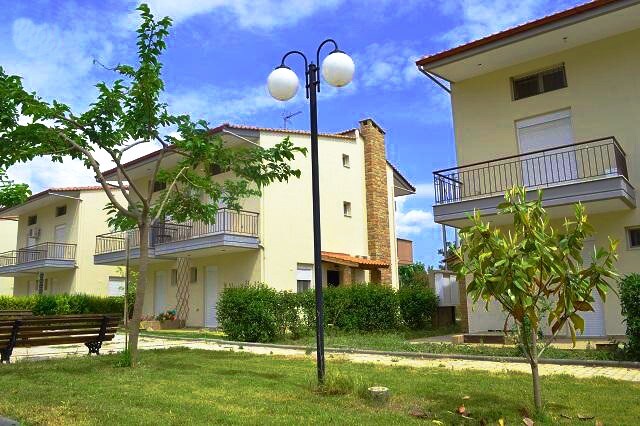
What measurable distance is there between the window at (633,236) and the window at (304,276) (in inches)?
474

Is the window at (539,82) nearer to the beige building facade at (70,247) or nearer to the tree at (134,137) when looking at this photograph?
the tree at (134,137)

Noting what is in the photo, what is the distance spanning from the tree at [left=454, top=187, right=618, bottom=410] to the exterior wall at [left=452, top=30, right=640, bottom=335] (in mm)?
8576

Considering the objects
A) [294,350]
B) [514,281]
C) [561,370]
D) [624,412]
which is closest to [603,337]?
[561,370]

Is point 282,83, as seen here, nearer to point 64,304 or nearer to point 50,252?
point 64,304

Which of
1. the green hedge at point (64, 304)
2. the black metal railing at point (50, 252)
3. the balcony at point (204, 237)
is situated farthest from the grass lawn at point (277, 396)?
the black metal railing at point (50, 252)

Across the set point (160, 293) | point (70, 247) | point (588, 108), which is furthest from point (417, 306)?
point (70, 247)

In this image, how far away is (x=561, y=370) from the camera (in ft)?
28.1

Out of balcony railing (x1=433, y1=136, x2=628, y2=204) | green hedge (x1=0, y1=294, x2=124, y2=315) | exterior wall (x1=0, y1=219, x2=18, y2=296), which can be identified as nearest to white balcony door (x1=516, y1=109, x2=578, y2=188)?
balcony railing (x1=433, y1=136, x2=628, y2=204)

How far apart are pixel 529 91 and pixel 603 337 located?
256 inches

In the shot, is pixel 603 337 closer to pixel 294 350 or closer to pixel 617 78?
pixel 617 78

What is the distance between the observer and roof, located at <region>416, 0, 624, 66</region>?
12234 mm

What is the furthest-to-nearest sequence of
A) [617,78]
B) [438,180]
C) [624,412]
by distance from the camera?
[438,180]
[617,78]
[624,412]

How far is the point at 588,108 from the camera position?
44.8 ft

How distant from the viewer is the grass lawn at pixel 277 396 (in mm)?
5375
